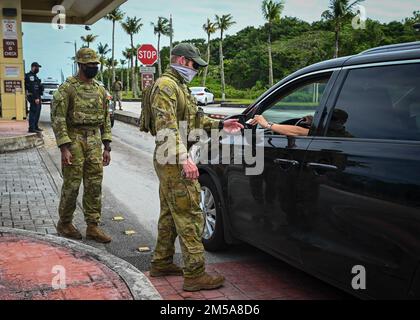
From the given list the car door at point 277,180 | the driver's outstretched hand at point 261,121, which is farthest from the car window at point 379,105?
the driver's outstretched hand at point 261,121

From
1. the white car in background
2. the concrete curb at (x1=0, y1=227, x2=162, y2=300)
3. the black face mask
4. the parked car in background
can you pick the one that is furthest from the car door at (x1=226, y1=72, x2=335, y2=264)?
the white car in background

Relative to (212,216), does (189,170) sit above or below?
above

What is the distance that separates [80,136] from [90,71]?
0.69m

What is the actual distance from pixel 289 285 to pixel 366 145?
152cm

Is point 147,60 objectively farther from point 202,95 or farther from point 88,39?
point 88,39

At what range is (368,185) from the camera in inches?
108

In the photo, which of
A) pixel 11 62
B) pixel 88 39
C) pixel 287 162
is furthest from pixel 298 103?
pixel 88 39

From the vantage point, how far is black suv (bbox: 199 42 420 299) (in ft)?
8.48

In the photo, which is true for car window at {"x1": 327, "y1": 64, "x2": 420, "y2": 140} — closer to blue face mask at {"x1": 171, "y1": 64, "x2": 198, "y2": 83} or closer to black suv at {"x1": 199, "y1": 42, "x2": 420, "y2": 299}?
black suv at {"x1": 199, "y1": 42, "x2": 420, "y2": 299}

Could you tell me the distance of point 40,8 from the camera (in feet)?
65.3

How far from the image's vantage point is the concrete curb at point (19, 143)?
10.6m

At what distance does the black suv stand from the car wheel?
0.53 m
